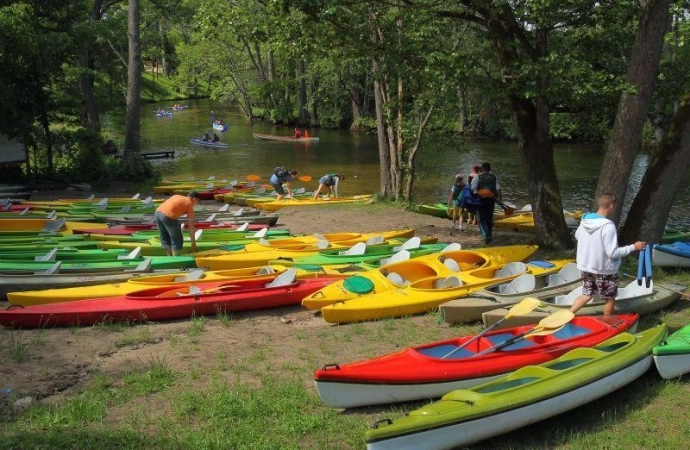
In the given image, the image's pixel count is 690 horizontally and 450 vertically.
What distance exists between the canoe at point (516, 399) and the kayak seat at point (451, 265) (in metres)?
3.37

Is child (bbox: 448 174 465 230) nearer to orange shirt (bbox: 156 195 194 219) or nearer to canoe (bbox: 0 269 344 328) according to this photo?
canoe (bbox: 0 269 344 328)

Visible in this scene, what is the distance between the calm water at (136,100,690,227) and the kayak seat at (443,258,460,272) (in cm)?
743

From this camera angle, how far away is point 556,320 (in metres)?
6.46

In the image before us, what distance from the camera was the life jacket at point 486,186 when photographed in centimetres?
1231

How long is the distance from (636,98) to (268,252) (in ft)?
20.7

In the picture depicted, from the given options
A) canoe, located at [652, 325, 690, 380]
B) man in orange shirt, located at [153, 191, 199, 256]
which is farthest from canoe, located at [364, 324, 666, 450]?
man in orange shirt, located at [153, 191, 199, 256]

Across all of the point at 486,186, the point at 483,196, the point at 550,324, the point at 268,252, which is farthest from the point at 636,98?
the point at 268,252

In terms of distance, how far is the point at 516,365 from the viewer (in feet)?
19.4

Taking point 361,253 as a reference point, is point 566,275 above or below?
above

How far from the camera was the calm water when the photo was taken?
23188mm

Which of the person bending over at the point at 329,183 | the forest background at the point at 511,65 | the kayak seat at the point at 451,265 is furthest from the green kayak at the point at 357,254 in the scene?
the person bending over at the point at 329,183

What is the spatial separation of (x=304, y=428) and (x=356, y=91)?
41448 millimetres

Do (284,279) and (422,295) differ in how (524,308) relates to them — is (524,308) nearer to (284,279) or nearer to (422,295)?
(422,295)

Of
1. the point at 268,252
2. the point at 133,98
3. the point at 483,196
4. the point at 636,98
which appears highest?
the point at 133,98
